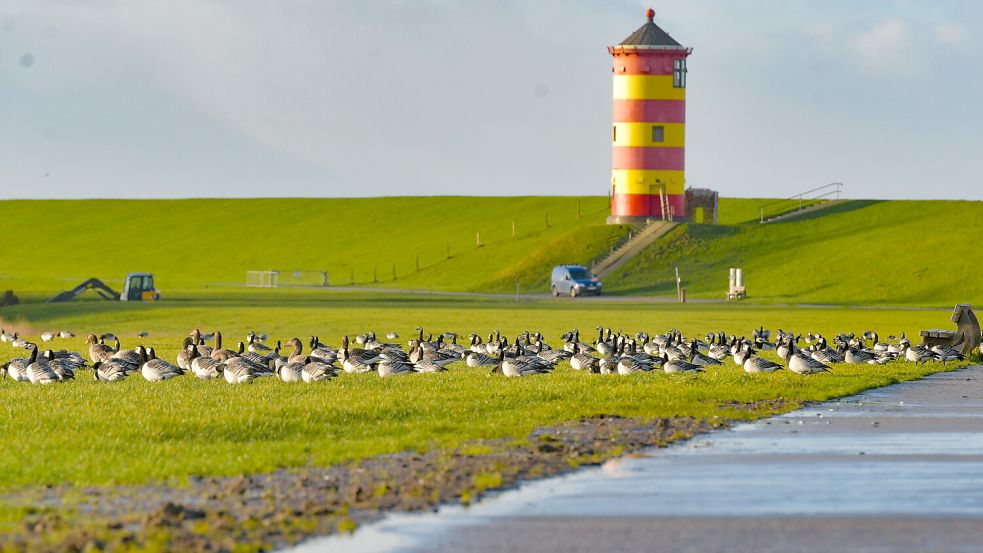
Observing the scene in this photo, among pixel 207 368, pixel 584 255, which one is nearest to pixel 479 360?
pixel 207 368

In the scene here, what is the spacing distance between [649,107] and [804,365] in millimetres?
83596

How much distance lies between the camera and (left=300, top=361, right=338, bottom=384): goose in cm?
3453

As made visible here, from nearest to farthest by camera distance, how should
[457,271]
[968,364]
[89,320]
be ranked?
1. [968,364]
2. [89,320]
3. [457,271]

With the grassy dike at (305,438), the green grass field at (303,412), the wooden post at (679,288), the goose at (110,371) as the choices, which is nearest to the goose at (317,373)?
the green grass field at (303,412)

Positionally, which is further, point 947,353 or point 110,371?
point 947,353

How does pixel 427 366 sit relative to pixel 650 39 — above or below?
below

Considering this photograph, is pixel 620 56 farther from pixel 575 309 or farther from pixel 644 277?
pixel 575 309

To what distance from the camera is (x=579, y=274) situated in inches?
4232

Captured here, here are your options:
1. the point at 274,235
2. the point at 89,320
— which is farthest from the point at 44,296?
the point at 274,235

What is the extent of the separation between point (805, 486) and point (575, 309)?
6402 cm

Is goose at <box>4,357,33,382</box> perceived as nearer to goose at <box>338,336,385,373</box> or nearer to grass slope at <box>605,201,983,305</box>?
goose at <box>338,336,385,373</box>

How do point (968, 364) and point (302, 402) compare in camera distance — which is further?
point (968, 364)

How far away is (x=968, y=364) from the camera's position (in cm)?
4462

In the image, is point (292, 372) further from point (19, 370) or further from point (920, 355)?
point (920, 355)
